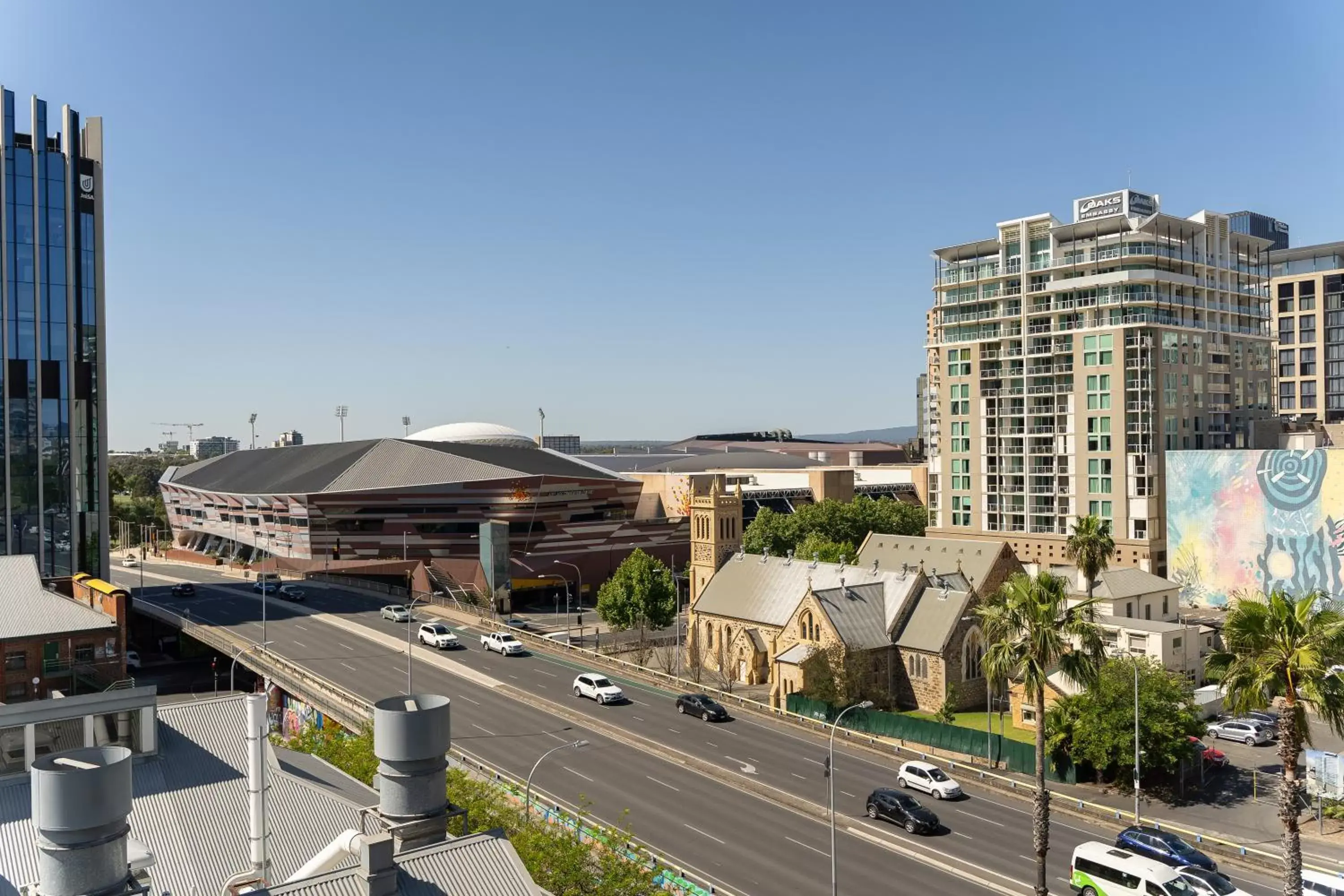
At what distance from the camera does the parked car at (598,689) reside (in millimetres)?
76062

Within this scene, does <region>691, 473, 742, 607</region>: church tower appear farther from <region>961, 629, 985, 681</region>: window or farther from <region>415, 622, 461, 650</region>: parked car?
<region>961, 629, 985, 681</region>: window

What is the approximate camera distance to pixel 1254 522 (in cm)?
10444

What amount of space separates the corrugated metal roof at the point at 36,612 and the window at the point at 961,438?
105311 mm

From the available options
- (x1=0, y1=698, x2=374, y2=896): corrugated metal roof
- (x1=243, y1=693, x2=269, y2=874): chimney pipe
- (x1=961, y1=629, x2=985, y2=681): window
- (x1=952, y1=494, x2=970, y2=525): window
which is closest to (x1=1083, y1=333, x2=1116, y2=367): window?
(x1=952, y1=494, x2=970, y2=525): window

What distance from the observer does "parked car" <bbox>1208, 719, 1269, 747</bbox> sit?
68500 mm

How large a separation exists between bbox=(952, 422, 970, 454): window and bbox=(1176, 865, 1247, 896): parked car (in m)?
92.2

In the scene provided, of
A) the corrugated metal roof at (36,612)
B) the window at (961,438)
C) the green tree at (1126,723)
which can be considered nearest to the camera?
the corrugated metal roof at (36,612)

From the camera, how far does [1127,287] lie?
117 m

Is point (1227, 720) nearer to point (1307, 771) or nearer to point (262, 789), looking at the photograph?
point (1307, 771)

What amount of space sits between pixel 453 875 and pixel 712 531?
83969 millimetres

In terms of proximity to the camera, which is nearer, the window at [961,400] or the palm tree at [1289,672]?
the palm tree at [1289,672]

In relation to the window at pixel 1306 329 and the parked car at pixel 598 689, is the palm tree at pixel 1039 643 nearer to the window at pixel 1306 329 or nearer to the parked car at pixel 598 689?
the parked car at pixel 598 689

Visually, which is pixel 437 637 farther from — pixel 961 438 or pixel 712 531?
pixel 961 438

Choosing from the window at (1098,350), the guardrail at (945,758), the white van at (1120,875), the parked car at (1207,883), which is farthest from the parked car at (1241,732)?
the window at (1098,350)
